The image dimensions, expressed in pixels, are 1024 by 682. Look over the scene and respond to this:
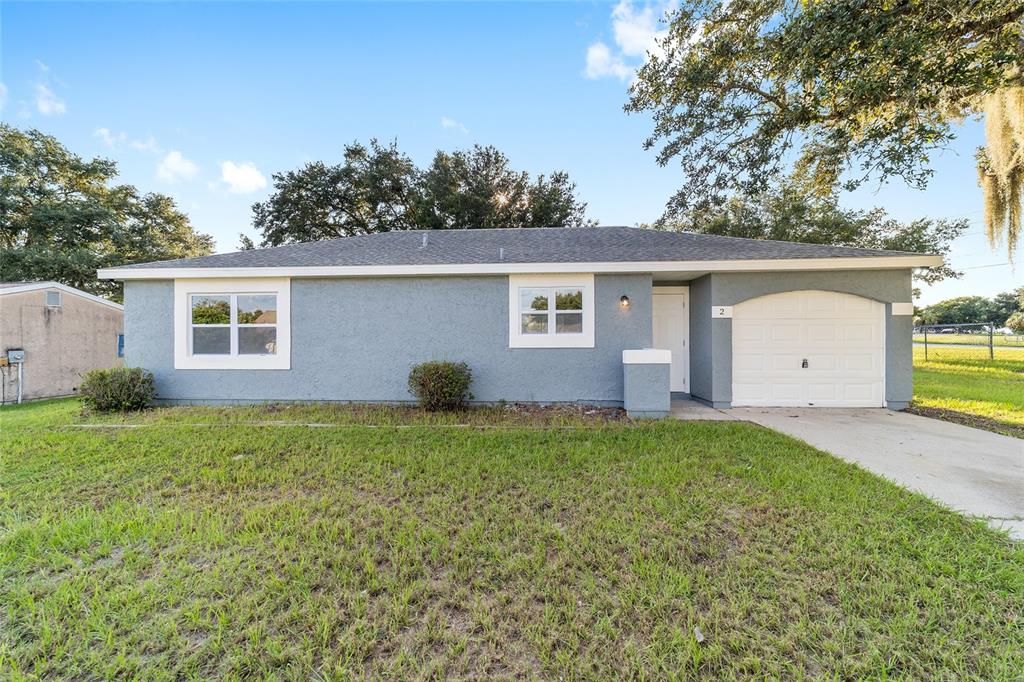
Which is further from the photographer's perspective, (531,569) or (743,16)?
(743,16)

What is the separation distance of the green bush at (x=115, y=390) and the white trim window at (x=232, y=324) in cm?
66

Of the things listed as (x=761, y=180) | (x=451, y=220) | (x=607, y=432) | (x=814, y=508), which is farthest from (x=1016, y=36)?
(x=451, y=220)

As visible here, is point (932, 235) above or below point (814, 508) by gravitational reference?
above

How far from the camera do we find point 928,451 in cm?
480

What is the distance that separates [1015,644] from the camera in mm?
1951

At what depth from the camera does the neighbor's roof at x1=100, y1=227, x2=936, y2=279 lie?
734 cm

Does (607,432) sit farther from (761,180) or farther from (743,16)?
(743,16)

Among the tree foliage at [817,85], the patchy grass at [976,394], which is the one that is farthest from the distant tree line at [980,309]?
the tree foliage at [817,85]

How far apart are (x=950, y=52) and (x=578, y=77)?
742 centimetres

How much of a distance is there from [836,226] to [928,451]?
1647 centimetres

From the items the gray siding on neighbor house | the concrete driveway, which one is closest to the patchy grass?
the concrete driveway

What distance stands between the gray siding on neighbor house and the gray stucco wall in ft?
9.24

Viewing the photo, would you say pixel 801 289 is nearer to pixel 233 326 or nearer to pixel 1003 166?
pixel 1003 166

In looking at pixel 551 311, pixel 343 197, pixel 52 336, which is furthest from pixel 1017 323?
pixel 52 336
